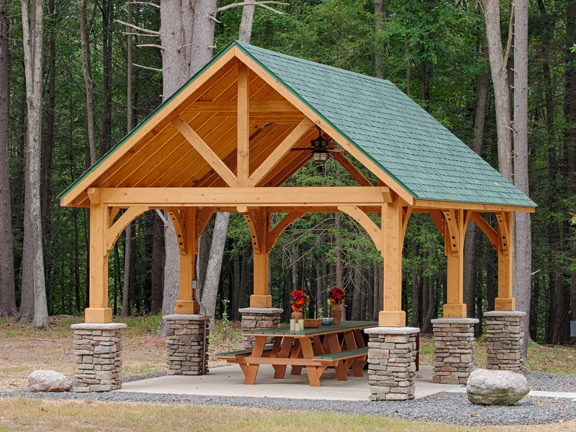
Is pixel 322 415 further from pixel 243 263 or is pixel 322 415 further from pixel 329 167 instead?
pixel 243 263

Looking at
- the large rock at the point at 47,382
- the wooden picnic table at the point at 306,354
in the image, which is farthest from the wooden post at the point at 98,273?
the wooden picnic table at the point at 306,354

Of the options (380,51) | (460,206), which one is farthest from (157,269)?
(460,206)

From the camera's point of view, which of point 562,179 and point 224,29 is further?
point 224,29

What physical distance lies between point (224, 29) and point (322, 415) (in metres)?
17.0

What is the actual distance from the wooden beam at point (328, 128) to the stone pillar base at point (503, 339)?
4675 mm

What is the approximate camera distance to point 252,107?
10.7 m

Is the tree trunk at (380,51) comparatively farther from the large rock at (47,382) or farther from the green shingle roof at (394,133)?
the large rock at (47,382)

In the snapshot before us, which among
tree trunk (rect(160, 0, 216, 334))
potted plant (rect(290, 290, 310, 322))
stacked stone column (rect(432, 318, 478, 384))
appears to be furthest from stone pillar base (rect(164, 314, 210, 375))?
tree trunk (rect(160, 0, 216, 334))

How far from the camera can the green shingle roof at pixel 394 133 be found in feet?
32.4

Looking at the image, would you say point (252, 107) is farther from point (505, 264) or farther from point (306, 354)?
point (505, 264)

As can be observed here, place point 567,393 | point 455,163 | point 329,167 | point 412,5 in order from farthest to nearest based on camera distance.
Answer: point 412,5, point 329,167, point 455,163, point 567,393

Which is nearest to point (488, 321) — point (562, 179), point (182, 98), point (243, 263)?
point (182, 98)

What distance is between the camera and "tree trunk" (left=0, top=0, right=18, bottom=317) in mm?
22766

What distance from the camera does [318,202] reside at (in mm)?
9945
